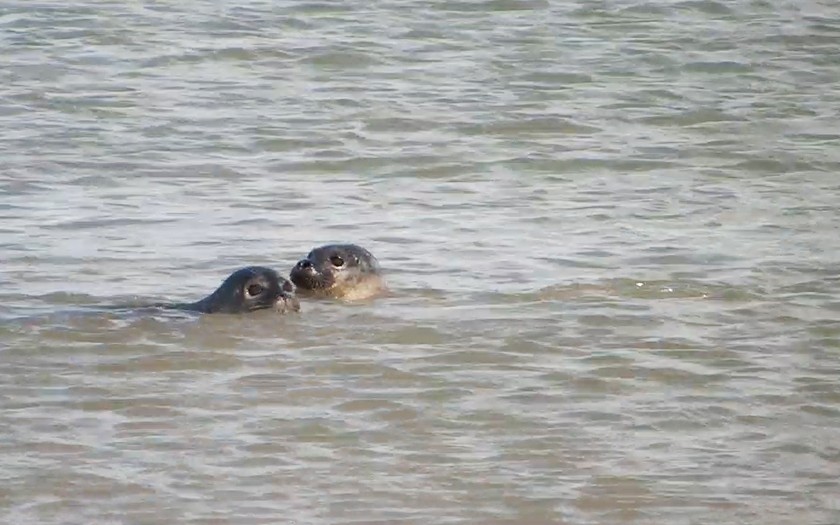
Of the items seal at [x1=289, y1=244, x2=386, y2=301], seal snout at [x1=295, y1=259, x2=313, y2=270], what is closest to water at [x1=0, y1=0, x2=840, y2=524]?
seal at [x1=289, y1=244, x2=386, y2=301]

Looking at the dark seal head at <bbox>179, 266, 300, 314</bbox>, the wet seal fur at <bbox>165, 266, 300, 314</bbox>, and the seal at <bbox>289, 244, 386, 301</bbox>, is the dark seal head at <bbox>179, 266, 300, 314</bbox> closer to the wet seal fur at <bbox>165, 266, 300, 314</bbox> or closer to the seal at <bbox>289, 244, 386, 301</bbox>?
the wet seal fur at <bbox>165, 266, 300, 314</bbox>

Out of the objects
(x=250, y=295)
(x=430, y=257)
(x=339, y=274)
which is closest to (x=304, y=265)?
(x=339, y=274)

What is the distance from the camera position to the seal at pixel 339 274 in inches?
316

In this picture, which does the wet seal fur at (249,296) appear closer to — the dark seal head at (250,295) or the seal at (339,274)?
the dark seal head at (250,295)

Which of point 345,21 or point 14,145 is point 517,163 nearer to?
point 14,145

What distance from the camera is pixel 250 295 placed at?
770cm

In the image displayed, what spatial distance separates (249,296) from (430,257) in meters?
1.27

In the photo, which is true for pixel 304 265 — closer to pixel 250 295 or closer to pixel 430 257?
pixel 250 295

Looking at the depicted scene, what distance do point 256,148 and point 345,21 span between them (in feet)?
12.2

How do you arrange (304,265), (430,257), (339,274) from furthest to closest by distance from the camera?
(430,257) → (304,265) → (339,274)

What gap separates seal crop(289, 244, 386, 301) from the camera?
8.03 m

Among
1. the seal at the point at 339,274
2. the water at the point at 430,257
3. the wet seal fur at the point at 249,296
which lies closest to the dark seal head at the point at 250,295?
the wet seal fur at the point at 249,296

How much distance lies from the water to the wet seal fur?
0.40 feet

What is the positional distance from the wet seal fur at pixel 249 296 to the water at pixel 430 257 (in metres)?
0.12
